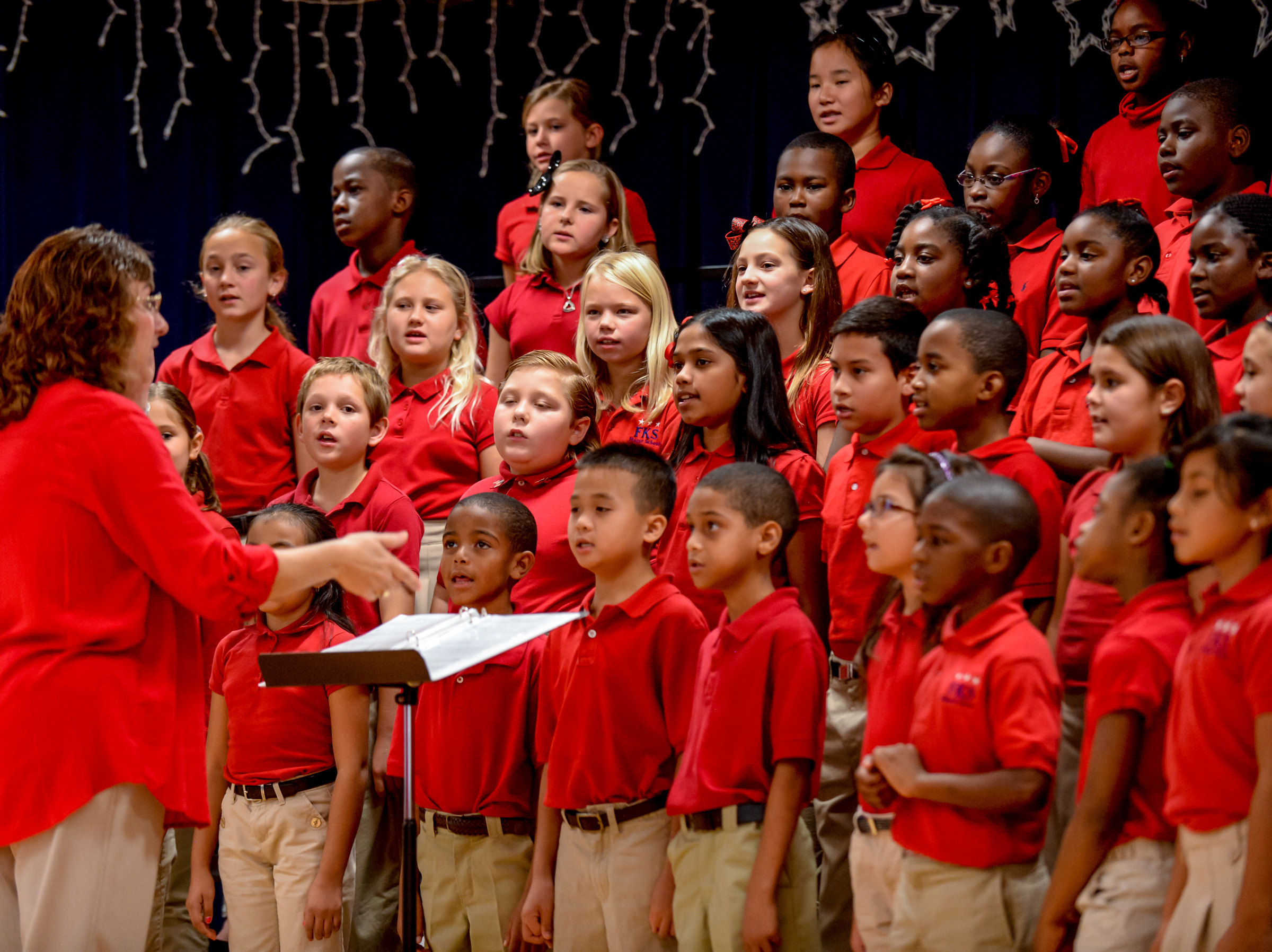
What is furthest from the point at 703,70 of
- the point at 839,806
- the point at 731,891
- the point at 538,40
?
the point at 731,891

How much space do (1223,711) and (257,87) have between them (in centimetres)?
503

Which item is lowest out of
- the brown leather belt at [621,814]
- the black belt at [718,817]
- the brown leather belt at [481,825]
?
the brown leather belt at [481,825]

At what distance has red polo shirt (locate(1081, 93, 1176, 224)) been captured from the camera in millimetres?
3834

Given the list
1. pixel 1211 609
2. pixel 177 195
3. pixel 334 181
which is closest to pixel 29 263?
pixel 1211 609

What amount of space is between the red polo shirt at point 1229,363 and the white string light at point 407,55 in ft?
12.5

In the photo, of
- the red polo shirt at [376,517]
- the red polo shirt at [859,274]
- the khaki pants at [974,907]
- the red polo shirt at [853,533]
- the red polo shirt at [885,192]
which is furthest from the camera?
the red polo shirt at [885,192]

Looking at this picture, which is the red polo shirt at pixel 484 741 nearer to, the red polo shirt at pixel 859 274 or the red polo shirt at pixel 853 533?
the red polo shirt at pixel 853 533

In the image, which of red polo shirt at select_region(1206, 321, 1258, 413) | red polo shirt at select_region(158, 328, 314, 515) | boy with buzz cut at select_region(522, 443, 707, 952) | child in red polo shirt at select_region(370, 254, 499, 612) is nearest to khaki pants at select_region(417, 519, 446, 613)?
child in red polo shirt at select_region(370, 254, 499, 612)

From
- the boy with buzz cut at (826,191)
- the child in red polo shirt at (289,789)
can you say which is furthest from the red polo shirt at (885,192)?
the child in red polo shirt at (289,789)

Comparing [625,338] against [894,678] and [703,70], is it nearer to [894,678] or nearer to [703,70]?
[894,678]

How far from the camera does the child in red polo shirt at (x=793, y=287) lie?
3.45m

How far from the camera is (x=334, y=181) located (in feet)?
16.2

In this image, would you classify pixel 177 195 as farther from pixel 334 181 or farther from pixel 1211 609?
pixel 1211 609

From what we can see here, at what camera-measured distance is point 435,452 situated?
3826mm
